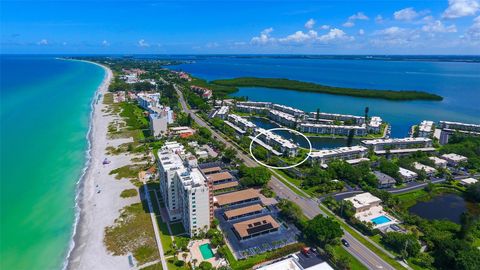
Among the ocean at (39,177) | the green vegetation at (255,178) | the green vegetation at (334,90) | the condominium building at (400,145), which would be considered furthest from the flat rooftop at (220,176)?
the green vegetation at (334,90)

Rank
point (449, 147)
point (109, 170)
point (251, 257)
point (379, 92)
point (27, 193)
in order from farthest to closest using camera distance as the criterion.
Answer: point (379, 92) → point (449, 147) → point (109, 170) → point (27, 193) → point (251, 257)

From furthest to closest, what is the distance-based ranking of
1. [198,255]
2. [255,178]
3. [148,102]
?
[148,102]
[255,178]
[198,255]

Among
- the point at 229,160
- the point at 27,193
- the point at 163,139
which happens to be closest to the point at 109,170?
the point at 27,193

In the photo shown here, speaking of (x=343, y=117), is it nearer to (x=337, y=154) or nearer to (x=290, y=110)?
(x=290, y=110)

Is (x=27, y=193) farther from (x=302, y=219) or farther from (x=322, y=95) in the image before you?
(x=322, y=95)

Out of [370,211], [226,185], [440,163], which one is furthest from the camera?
[440,163]

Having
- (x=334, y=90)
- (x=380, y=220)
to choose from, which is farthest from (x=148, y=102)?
(x=334, y=90)

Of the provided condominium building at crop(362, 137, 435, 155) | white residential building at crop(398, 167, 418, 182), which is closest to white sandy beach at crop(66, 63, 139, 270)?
white residential building at crop(398, 167, 418, 182)
